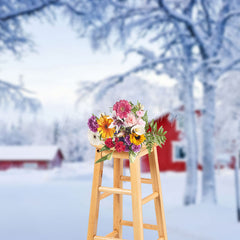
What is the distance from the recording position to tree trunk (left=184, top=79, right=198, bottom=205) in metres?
5.08

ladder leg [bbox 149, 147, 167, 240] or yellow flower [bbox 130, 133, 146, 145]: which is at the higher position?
yellow flower [bbox 130, 133, 146, 145]

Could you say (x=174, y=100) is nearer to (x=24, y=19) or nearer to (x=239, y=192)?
(x=239, y=192)

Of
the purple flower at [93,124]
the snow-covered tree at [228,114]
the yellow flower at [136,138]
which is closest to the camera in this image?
the yellow flower at [136,138]

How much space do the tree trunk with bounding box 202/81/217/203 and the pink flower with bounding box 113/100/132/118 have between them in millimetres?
3387

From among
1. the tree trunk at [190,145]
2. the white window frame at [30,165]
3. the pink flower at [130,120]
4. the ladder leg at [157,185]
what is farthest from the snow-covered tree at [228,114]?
the pink flower at [130,120]

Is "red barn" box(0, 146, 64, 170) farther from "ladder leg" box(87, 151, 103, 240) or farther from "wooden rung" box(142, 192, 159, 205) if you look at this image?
"wooden rung" box(142, 192, 159, 205)

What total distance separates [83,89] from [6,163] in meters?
2.24

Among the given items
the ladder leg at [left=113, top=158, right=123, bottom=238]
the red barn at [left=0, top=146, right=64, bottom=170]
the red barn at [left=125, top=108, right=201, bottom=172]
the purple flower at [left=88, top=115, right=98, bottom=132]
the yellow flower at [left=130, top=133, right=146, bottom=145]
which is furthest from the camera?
the red barn at [left=125, top=108, right=201, bottom=172]

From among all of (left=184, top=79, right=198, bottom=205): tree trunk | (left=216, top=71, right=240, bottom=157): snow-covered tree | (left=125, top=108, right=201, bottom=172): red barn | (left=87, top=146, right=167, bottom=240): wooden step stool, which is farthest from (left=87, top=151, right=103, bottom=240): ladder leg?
(left=216, top=71, right=240, bottom=157): snow-covered tree

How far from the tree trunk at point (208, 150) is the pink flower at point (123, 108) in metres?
3.39

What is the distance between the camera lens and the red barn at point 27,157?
247 inches

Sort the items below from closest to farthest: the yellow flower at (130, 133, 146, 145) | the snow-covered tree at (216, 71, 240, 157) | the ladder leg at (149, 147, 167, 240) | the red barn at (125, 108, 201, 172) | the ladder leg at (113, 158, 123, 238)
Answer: the yellow flower at (130, 133, 146, 145) < the ladder leg at (149, 147, 167, 240) < the ladder leg at (113, 158, 123, 238) < the snow-covered tree at (216, 71, 240, 157) < the red barn at (125, 108, 201, 172)

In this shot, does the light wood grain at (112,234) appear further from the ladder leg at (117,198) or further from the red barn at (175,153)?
the red barn at (175,153)

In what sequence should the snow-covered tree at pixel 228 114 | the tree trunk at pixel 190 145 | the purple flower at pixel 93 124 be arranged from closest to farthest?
the purple flower at pixel 93 124
the tree trunk at pixel 190 145
the snow-covered tree at pixel 228 114
